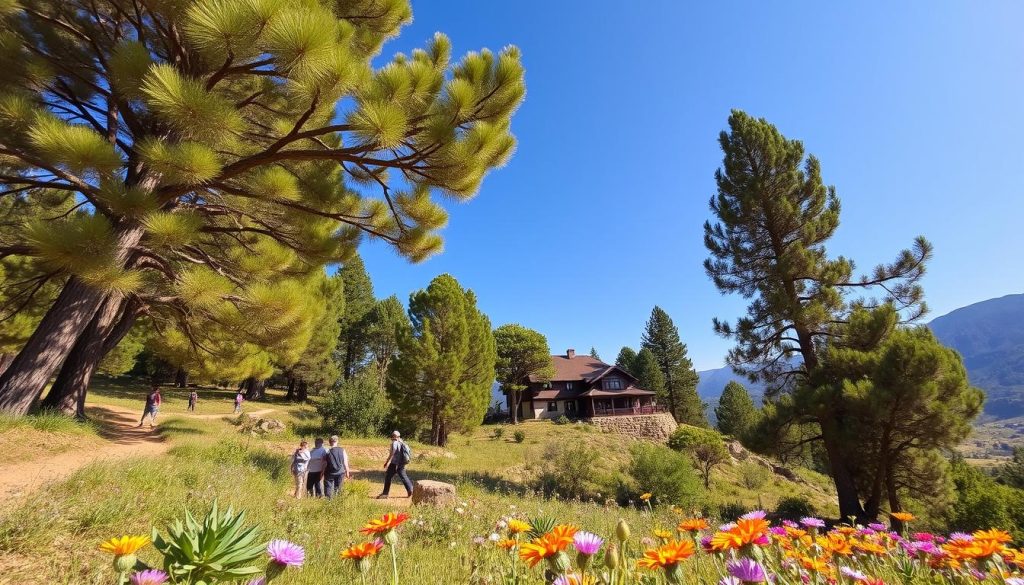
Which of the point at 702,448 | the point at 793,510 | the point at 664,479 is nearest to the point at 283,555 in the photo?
the point at 664,479

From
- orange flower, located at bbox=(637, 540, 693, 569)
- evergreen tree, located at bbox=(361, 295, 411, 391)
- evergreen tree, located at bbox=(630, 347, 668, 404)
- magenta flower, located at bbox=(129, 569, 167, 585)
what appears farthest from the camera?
evergreen tree, located at bbox=(630, 347, 668, 404)

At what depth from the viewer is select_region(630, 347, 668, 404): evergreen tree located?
3803 cm

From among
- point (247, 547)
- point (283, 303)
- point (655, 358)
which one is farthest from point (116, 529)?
point (655, 358)

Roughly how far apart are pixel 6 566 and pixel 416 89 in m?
5.13

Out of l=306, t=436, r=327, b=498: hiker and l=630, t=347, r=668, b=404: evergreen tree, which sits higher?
l=630, t=347, r=668, b=404: evergreen tree

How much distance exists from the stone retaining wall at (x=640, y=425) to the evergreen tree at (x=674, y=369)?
25.7ft

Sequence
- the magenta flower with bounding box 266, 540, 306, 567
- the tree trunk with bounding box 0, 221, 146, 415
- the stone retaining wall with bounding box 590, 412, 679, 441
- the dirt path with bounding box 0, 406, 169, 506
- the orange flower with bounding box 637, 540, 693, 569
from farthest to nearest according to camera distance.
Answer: the stone retaining wall with bounding box 590, 412, 679, 441, the tree trunk with bounding box 0, 221, 146, 415, the dirt path with bounding box 0, 406, 169, 506, the magenta flower with bounding box 266, 540, 306, 567, the orange flower with bounding box 637, 540, 693, 569

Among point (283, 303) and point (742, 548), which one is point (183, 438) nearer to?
point (283, 303)

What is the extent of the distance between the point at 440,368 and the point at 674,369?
1187 inches

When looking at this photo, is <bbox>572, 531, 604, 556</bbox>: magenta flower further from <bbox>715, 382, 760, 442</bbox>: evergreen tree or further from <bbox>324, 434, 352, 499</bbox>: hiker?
<bbox>715, 382, 760, 442</bbox>: evergreen tree

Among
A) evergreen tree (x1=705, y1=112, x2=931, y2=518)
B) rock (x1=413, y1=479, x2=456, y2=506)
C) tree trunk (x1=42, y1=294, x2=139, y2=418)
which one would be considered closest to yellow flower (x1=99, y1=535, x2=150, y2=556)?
rock (x1=413, y1=479, x2=456, y2=506)

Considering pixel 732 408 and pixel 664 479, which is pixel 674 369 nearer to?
pixel 732 408

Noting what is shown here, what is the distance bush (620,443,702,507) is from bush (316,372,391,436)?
1024cm

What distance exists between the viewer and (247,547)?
1389 millimetres
